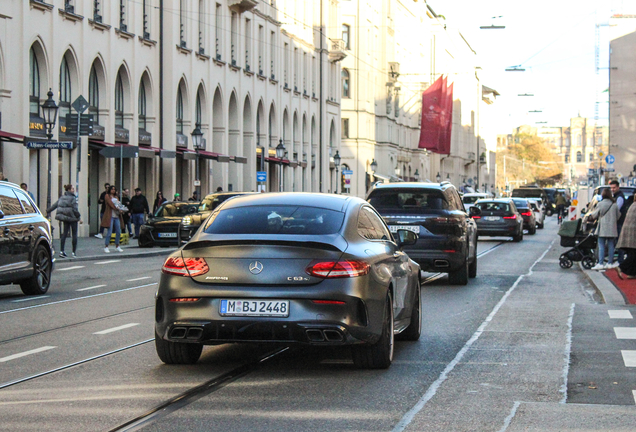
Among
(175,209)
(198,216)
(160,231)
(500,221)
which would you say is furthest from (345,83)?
(198,216)

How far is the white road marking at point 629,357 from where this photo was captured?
9.09 meters

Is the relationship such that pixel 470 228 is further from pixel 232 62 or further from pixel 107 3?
pixel 232 62

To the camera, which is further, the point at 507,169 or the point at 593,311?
the point at 507,169

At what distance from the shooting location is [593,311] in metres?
13.8

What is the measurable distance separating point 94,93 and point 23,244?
79.0ft

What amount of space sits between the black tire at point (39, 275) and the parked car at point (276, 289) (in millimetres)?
8105

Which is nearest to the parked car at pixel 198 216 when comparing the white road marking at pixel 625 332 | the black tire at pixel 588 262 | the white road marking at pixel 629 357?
the black tire at pixel 588 262

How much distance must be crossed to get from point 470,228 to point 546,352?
30.8 ft

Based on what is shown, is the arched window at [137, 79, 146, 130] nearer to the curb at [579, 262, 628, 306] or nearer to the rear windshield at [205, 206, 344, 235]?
the curb at [579, 262, 628, 306]

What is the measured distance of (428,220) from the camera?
17094 millimetres

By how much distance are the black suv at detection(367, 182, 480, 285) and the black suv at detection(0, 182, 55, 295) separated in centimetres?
532

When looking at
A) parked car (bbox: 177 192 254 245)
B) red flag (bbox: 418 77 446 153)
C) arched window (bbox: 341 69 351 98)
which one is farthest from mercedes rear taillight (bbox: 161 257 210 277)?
arched window (bbox: 341 69 351 98)

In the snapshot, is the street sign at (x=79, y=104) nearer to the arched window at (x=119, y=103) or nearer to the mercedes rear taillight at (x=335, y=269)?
the arched window at (x=119, y=103)

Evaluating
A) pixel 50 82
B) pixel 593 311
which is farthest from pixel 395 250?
pixel 50 82
